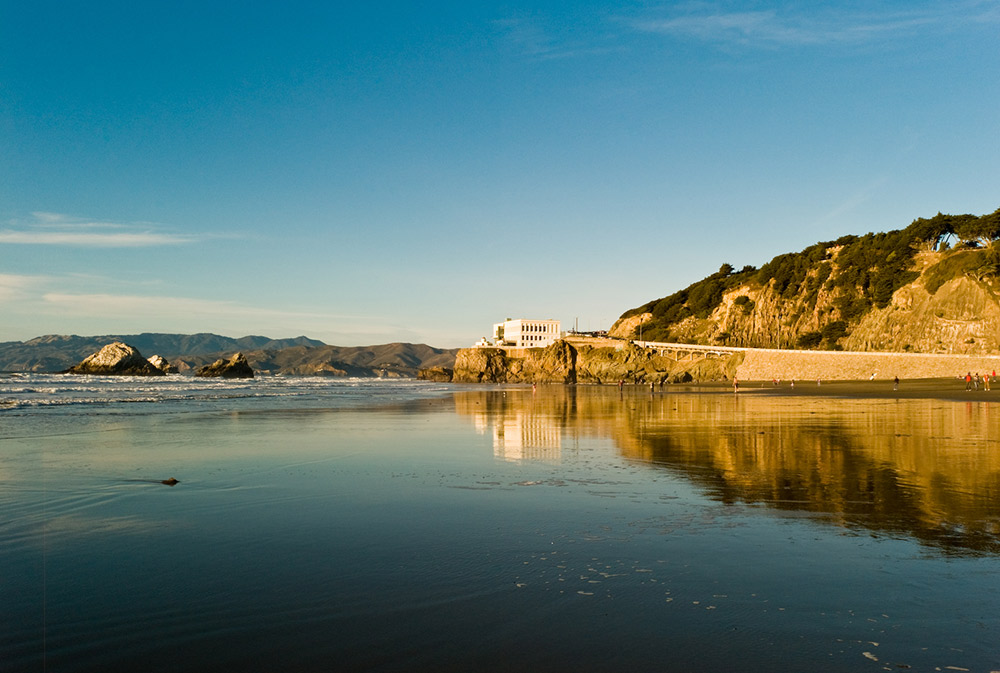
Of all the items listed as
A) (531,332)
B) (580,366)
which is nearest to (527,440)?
(580,366)

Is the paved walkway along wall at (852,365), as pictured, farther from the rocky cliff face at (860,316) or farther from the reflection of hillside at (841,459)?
the reflection of hillside at (841,459)

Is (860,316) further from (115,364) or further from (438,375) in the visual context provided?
(115,364)

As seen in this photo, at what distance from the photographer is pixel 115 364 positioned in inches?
5221

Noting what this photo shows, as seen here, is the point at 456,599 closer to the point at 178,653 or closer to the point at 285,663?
the point at 285,663

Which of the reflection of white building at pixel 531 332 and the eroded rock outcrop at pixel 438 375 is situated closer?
the eroded rock outcrop at pixel 438 375

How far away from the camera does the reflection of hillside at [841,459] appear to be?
955 cm

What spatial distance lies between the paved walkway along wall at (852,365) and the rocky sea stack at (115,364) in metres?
124

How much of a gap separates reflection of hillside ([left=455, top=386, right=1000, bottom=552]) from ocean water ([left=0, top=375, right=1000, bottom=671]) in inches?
4.3

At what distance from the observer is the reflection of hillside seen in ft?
31.3

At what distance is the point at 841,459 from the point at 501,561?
1168cm

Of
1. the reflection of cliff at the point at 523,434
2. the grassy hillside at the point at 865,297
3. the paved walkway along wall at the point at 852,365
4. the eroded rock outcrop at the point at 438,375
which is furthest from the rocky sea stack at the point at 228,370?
the reflection of cliff at the point at 523,434

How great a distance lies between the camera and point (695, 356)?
113062 mm

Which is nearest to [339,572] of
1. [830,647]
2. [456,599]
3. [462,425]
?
[456,599]

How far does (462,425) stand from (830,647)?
22.6m
